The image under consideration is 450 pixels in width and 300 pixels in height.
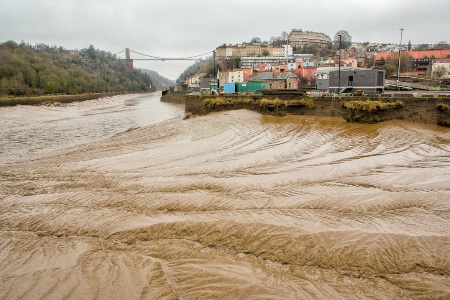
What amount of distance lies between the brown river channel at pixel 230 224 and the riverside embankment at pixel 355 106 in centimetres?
540

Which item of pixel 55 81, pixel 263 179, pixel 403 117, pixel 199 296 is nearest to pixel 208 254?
pixel 199 296

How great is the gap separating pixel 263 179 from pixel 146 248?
4.45 metres

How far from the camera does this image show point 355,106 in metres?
19.0

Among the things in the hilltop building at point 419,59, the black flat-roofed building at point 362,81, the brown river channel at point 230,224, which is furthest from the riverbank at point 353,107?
the hilltop building at point 419,59

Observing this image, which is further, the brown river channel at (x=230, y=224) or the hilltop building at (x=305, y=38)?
the hilltop building at (x=305, y=38)

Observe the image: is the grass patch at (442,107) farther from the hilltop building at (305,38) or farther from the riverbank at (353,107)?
the hilltop building at (305,38)

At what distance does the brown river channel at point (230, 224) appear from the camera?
421 centimetres

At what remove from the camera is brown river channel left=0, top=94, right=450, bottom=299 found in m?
4.21

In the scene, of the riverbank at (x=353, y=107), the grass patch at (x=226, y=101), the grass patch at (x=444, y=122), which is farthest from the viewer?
the grass patch at (x=226, y=101)

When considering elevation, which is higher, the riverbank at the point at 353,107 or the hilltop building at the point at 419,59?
the hilltop building at the point at 419,59

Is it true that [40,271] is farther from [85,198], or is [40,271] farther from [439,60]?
[439,60]

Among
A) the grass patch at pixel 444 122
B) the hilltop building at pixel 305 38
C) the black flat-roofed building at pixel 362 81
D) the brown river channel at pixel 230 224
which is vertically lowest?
the brown river channel at pixel 230 224

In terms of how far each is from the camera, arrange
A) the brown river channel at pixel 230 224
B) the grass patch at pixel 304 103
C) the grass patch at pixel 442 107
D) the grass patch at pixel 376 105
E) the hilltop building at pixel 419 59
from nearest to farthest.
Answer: the brown river channel at pixel 230 224 < the grass patch at pixel 442 107 < the grass patch at pixel 376 105 < the grass patch at pixel 304 103 < the hilltop building at pixel 419 59

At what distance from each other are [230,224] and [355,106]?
16.0 meters
